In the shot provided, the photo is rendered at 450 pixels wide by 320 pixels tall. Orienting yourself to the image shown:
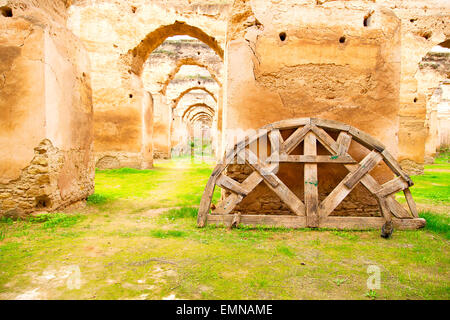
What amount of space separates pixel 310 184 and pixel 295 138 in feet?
2.02

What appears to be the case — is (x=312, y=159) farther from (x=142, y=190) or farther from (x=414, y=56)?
(x=414, y=56)

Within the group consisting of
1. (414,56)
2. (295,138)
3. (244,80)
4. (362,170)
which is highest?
(414,56)

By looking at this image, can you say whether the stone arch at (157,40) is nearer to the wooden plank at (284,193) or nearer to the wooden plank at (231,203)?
the wooden plank at (231,203)

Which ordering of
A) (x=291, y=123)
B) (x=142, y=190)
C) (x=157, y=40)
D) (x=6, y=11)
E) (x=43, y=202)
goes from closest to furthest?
(x=291, y=123) < (x=6, y=11) < (x=43, y=202) < (x=142, y=190) < (x=157, y=40)

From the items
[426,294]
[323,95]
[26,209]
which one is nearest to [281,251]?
[426,294]

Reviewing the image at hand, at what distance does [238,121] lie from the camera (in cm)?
385

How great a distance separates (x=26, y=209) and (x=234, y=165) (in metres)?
2.89

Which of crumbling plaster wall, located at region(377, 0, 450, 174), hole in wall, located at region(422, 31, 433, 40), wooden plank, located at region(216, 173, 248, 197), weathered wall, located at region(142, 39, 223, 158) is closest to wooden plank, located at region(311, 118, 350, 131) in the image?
wooden plank, located at region(216, 173, 248, 197)

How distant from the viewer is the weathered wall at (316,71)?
12.6 ft

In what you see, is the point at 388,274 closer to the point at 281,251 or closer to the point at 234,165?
the point at 281,251

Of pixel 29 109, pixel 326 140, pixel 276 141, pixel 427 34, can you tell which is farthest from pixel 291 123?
pixel 427 34

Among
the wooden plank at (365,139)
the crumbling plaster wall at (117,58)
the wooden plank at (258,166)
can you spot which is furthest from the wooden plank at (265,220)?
the crumbling plaster wall at (117,58)

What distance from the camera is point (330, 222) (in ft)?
10.9

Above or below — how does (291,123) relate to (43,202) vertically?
above
